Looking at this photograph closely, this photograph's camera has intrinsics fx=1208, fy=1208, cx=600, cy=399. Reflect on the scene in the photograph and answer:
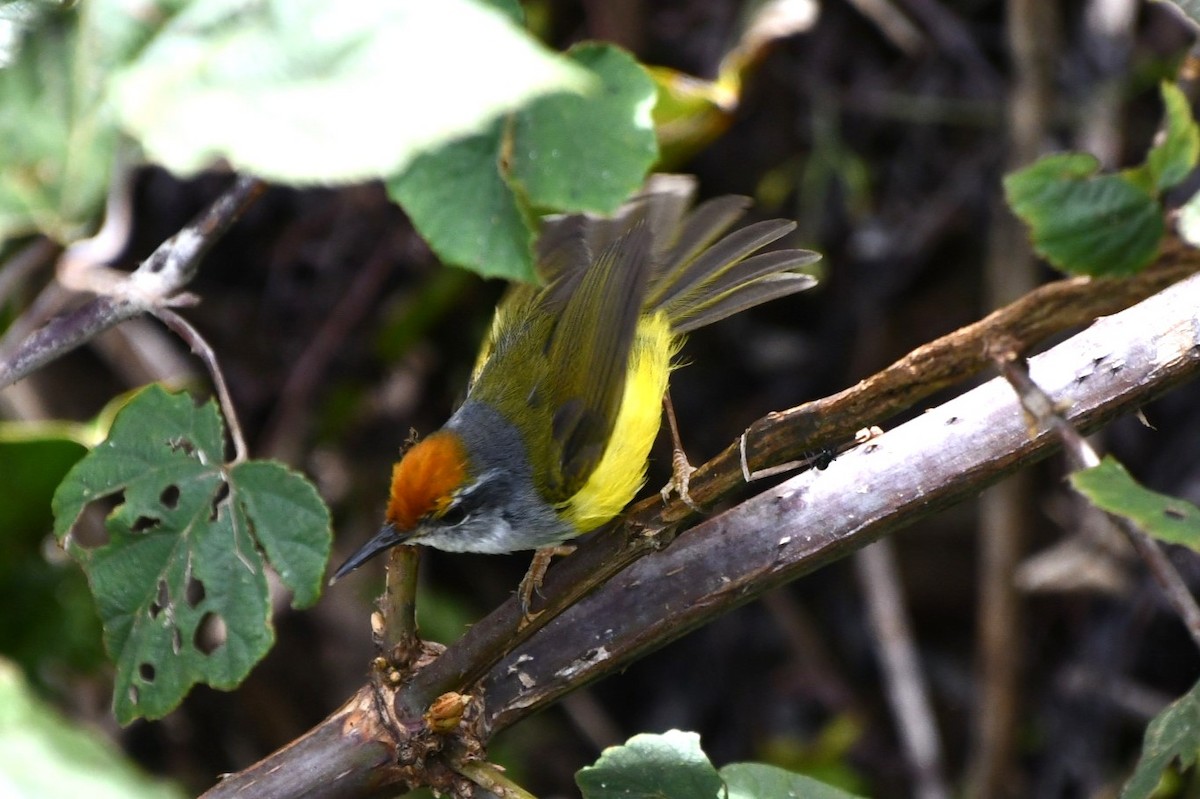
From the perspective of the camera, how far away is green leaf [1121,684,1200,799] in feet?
5.54

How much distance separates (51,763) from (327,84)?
2.04 feet

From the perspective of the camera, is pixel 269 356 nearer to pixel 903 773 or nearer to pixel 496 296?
pixel 496 296

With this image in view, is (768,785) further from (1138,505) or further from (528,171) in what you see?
(528,171)

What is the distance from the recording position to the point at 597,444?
9.16 ft

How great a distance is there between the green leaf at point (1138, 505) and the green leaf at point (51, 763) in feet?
3.39

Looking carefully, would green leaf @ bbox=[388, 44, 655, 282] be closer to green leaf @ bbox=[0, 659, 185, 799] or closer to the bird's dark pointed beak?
green leaf @ bbox=[0, 659, 185, 799]

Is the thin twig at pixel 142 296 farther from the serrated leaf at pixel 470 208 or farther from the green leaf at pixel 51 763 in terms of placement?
the green leaf at pixel 51 763

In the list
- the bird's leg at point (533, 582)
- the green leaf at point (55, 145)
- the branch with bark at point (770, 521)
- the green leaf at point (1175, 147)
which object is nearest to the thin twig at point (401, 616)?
the branch with bark at point (770, 521)

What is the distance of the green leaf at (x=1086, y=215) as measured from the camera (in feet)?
7.00

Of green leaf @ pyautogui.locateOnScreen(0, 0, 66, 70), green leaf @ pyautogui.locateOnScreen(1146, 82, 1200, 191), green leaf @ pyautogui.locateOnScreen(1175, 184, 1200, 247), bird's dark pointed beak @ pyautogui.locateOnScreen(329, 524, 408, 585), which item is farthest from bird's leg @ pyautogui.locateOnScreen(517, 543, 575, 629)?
green leaf @ pyautogui.locateOnScreen(1146, 82, 1200, 191)

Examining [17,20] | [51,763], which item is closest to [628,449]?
[17,20]

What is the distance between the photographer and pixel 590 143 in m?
1.63

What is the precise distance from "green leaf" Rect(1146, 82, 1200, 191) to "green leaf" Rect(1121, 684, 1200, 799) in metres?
0.92

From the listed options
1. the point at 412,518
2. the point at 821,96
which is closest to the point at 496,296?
the point at 821,96
